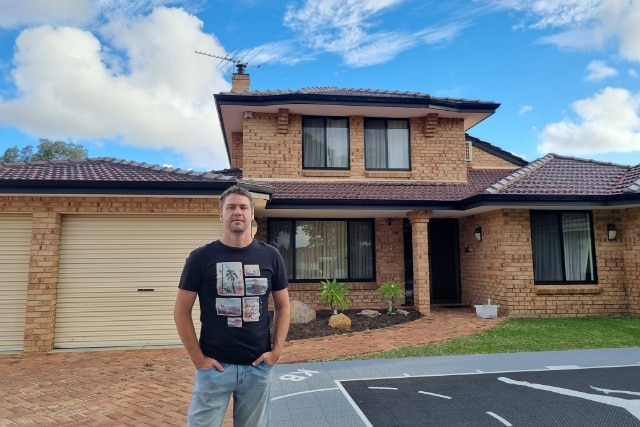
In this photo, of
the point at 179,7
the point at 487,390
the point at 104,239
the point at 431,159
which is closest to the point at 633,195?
the point at 431,159

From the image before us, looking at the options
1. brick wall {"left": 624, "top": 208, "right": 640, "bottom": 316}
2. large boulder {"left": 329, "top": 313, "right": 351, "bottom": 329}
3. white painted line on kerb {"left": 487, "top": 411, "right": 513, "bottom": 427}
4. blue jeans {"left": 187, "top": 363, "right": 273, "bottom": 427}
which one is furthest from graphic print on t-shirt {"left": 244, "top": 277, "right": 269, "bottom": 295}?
brick wall {"left": 624, "top": 208, "right": 640, "bottom": 316}

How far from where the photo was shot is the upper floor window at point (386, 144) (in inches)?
474

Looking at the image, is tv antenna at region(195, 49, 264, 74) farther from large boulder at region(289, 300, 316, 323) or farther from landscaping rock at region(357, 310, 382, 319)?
landscaping rock at region(357, 310, 382, 319)

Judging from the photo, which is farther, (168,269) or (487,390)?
(168,269)

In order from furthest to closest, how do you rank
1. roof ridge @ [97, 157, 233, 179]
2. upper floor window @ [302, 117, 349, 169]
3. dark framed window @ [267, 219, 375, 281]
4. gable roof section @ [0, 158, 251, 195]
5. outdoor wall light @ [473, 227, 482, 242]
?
upper floor window @ [302, 117, 349, 169] < dark framed window @ [267, 219, 375, 281] < outdoor wall light @ [473, 227, 482, 242] < roof ridge @ [97, 157, 233, 179] < gable roof section @ [0, 158, 251, 195]

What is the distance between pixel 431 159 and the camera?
12.1 meters

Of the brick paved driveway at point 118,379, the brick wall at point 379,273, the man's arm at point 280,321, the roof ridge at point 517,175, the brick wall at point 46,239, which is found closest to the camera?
the man's arm at point 280,321

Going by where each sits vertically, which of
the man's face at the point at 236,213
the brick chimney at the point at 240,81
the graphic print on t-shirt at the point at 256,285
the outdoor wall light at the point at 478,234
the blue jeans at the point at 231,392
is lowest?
the blue jeans at the point at 231,392

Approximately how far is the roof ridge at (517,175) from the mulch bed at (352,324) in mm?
3785

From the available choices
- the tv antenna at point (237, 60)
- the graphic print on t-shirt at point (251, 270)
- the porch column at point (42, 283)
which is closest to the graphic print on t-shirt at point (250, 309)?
the graphic print on t-shirt at point (251, 270)

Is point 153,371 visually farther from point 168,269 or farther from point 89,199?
point 89,199

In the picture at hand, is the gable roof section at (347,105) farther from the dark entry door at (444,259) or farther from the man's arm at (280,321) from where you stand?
the man's arm at (280,321)

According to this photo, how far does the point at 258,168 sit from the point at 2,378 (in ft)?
24.8

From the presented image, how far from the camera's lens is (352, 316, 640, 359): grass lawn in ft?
21.6
